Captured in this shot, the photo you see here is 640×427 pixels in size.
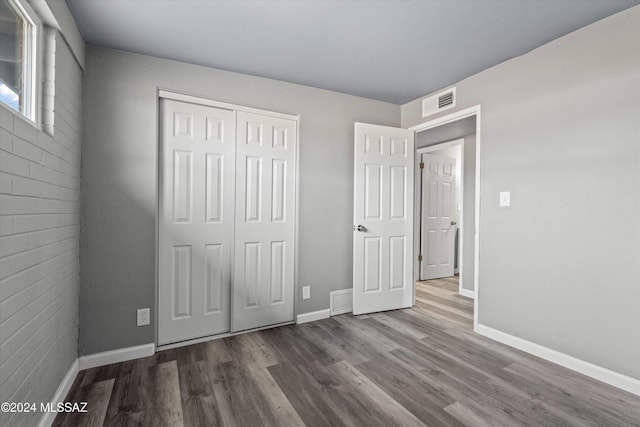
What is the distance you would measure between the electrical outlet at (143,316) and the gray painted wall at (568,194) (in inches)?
112

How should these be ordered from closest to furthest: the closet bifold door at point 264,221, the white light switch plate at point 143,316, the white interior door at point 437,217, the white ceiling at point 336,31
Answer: the white ceiling at point 336,31
the white light switch plate at point 143,316
the closet bifold door at point 264,221
the white interior door at point 437,217

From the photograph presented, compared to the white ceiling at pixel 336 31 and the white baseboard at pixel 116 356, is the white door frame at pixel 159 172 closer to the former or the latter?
the white baseboard at pixel 116 356

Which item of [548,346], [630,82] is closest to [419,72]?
[630,82]

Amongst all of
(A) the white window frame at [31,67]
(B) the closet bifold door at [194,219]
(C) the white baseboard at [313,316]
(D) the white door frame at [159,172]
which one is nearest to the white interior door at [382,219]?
(C) the white baseboard at [313,316]

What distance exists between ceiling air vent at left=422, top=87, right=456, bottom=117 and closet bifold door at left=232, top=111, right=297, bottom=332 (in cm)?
148

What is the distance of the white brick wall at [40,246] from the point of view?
45.8 inches

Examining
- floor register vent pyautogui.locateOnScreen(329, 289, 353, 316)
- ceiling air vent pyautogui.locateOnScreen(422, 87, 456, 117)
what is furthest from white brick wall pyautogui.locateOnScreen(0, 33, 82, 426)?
ceiling air vent pyautogui.locateOnScreen(422, 87, 456, 117)

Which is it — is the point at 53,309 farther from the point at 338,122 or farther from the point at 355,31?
the point at 338,122

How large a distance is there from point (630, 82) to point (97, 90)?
3575 millimetres

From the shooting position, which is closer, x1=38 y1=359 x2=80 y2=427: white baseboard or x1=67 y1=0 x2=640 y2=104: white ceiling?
x1=38 y1=359 x2=80 y2=427: white baseboard

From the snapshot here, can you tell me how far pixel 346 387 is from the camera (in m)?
1.88

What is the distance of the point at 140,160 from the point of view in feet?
7.49

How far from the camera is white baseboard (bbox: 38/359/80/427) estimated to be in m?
1.48

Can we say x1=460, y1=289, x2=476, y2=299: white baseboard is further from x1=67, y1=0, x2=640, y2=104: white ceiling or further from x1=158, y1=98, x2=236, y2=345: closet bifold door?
x1=158, y1=98, x2=236, y2=345: closet bifold door
